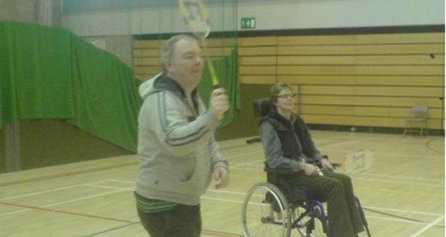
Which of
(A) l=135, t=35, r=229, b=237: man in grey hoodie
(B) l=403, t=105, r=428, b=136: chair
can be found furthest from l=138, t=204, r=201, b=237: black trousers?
(B) l=403, t=105, r=428, b=136: chair

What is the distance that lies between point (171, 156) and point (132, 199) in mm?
4508

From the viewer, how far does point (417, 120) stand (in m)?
13.4

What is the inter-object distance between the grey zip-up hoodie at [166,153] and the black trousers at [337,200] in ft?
6.28

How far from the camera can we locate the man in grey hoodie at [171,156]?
2.09 metres

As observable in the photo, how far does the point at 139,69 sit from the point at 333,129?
20.2ft

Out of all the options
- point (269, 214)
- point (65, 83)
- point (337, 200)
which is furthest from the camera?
point (65, 83)

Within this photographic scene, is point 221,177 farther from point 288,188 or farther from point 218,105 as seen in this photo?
point 288,188

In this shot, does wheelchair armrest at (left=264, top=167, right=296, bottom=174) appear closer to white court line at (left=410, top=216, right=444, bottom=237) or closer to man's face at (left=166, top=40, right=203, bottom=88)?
white court line at (left=410, top=216, right=444, bottom=237)

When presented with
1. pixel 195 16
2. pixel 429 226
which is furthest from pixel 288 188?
pixel 195 16

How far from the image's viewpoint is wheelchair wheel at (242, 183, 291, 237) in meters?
4.08

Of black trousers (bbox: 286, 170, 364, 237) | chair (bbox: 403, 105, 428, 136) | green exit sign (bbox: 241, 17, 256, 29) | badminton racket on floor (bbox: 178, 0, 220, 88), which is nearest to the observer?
badminton racket on floor (bbox: 178, 0, 220, 88)

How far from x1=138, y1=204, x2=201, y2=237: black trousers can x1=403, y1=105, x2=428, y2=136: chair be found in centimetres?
1192

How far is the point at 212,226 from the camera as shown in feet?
17.1

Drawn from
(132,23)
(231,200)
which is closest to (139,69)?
(132,23)
